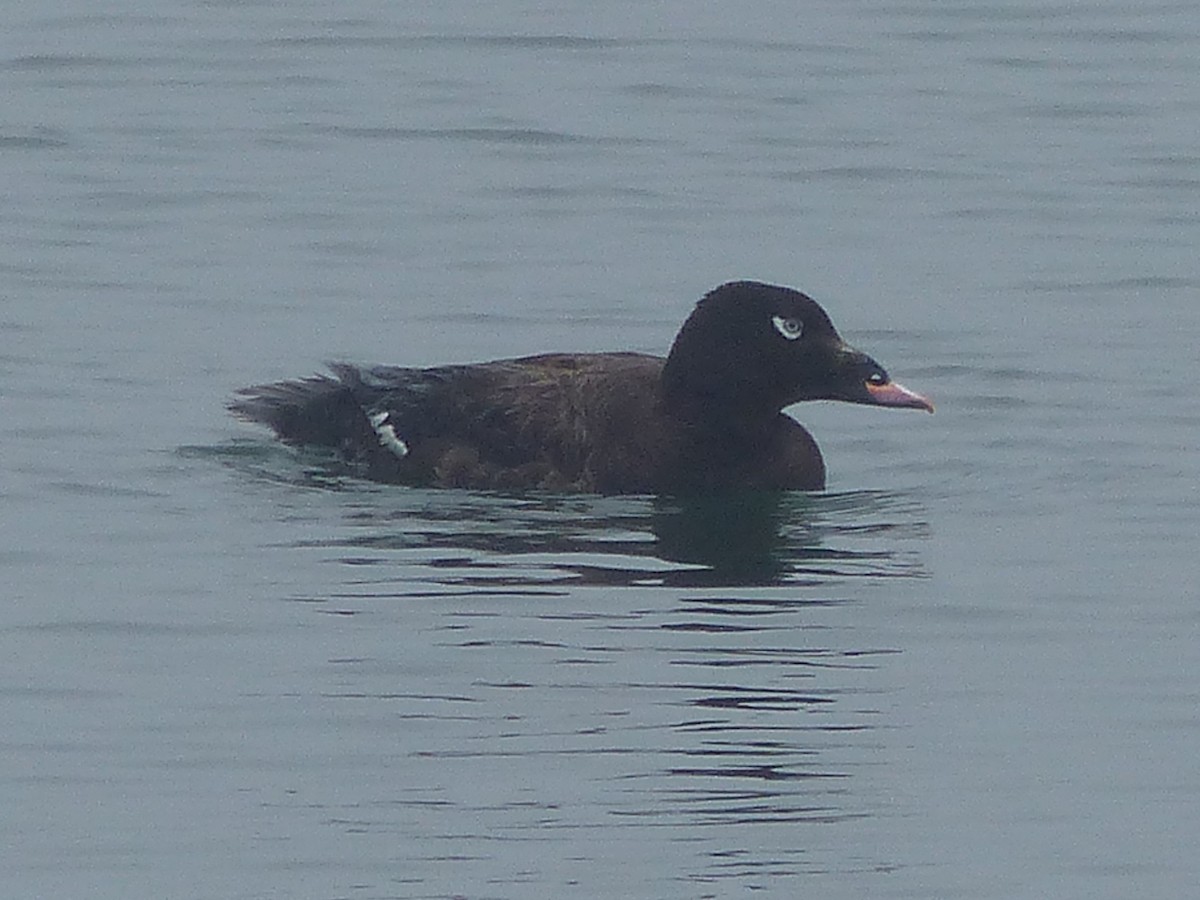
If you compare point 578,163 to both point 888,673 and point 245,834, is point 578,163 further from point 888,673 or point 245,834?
point 245,834

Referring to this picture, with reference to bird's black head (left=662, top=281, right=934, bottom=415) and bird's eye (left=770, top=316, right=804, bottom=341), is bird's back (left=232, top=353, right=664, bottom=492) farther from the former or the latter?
bird's eye (left=770, top=316, right=804, bottom=341)

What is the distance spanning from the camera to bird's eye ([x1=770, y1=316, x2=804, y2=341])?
1358 centimetres

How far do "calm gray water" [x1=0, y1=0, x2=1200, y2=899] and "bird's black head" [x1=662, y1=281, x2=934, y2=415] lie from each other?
372 millimetres

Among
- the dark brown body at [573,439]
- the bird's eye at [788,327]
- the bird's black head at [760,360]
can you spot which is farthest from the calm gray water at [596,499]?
the bird's eye at [788,327]

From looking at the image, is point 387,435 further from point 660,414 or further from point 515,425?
point 660,414

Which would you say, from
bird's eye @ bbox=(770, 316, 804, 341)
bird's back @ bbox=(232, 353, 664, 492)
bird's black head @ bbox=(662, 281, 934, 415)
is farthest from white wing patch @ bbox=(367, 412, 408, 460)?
bird's eye @ bbox=(770, 316, 804, 341)

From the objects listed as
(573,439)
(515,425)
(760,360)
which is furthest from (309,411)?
(760,360)

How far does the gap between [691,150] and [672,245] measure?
2.20 meters

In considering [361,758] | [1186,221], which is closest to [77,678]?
[361,758]

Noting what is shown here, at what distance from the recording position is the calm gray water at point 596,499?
960cm

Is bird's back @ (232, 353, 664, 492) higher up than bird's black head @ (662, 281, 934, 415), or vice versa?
bird's black head @ (662, 281, 934, 415)

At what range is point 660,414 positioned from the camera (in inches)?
533

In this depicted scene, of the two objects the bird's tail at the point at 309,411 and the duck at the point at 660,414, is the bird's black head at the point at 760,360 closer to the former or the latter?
the duck at the point at 660,414

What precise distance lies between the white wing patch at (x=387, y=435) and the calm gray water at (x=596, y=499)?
0.52ft
